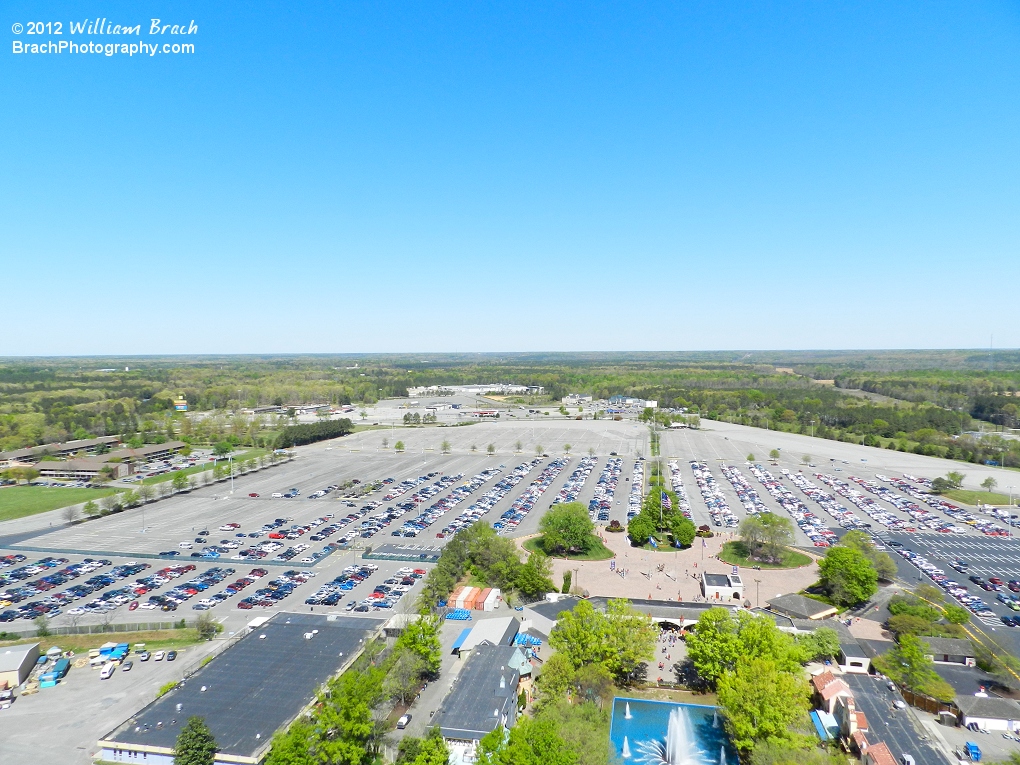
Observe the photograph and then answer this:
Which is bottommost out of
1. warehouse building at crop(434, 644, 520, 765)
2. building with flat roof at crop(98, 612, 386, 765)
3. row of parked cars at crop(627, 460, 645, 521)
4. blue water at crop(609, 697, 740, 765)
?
blue water at crop(609, 697, 740, 765)

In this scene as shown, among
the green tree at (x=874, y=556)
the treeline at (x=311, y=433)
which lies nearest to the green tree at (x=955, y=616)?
the green tree at (x=874, y=556)

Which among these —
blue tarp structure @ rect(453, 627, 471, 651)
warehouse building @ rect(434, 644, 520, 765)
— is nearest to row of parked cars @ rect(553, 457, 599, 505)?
blue tarp structure @ rect(453, 627, 471, 651)

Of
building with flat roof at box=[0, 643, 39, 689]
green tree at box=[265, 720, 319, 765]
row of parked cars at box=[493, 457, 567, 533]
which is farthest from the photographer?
row of parked cars at box=[493, 457, 567, 533]

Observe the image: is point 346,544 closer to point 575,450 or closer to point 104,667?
point 104,667

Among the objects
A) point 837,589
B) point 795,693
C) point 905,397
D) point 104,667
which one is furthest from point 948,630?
point 905,397

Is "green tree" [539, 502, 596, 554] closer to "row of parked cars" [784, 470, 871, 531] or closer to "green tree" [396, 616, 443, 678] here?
"green tree" [396, 616, 443, 678]

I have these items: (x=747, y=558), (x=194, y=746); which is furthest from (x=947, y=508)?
(x=194, y=746)

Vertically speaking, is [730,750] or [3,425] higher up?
[3,425]
